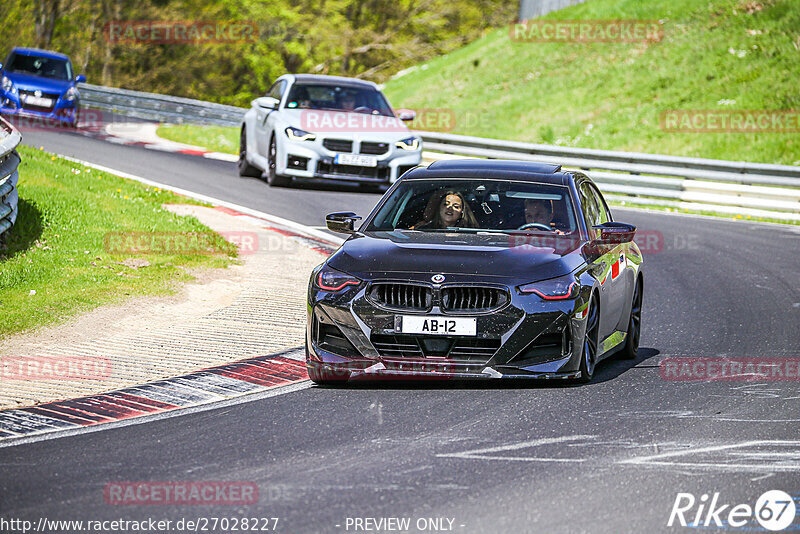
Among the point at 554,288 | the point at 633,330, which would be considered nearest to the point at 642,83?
the point at 633,330

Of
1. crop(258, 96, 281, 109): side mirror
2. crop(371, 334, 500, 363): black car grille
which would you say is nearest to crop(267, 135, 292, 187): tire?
crop(258, 96, 281, 109): side mirror

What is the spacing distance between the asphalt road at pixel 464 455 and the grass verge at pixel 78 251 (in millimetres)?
3272

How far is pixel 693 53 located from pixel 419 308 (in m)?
27.7

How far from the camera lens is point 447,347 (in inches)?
301

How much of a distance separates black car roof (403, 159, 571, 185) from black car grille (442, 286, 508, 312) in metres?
1.67

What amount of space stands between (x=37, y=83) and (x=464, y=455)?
82.9ft

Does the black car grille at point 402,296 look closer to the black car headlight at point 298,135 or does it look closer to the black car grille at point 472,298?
the black car grille at point 472,298

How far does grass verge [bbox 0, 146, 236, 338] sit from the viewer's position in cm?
1055

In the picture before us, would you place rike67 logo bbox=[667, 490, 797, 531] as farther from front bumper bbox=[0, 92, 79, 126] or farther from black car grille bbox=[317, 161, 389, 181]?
front bumper bbox=[0, 92, 79, 126]

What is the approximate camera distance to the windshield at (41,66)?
30266mm

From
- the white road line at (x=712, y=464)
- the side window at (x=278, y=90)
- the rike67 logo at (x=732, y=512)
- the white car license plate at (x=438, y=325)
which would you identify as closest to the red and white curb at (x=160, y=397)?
the white car license plate at (x=438, y=325)

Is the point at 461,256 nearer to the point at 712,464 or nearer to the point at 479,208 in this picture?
the point at 479,208

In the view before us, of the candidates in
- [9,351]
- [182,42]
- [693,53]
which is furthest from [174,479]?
[182,42]

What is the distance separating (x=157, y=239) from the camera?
45.3 feet
